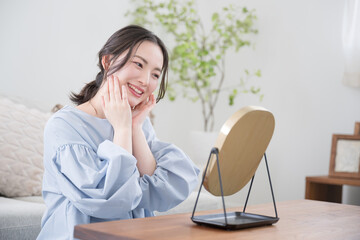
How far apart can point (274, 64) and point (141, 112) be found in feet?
7.79

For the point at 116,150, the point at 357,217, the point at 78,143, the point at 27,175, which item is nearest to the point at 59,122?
the point at 78,143

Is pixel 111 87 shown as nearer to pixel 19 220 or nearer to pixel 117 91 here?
pixel 117 91

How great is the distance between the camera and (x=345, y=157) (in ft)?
9.64

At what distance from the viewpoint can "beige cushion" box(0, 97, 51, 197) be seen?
81.0 inches

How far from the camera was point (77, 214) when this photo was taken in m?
1.20

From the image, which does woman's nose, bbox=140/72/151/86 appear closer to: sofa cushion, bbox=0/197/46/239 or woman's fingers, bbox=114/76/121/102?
woman's fingers, bbox=114/76/121/102

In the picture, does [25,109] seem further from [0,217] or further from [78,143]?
[78,143]

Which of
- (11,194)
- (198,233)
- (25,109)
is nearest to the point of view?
(198,233)

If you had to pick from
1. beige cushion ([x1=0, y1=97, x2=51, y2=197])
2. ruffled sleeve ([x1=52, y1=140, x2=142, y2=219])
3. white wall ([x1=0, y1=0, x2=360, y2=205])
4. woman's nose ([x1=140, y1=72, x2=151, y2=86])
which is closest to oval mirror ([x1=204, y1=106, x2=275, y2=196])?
ruffled sleeve ([x1=52, y1=140, x2=142, y2=219])

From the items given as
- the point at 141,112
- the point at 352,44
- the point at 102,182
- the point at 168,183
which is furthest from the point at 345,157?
the point at 102,182

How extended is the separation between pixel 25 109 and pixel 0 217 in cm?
70

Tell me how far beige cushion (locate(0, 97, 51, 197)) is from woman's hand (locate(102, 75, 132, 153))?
36.5 inches

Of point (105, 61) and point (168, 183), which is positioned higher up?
point (105, 61)

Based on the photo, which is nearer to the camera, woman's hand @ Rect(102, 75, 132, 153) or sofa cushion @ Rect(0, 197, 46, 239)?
woman's hand @ Rect(102, 75, 132, 153)
